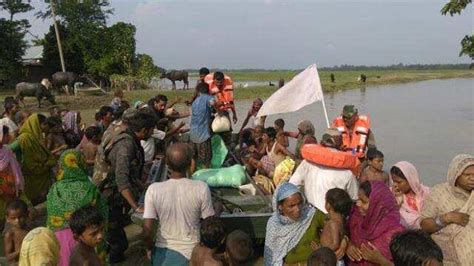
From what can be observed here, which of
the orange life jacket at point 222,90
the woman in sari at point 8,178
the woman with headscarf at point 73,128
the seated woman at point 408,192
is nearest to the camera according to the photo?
the seated woman at point 408,192

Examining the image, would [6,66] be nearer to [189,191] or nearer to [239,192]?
[239,192]

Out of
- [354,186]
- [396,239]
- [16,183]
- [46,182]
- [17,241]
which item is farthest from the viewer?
[46,182]

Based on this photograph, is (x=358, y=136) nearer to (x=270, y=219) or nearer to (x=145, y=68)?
(x=270, y=219)

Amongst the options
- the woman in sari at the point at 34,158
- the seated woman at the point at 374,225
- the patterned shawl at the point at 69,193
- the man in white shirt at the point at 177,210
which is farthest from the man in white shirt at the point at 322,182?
the woman in sari at the point at 34,158

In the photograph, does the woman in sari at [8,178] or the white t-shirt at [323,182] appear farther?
the woman in sari at [8,178]

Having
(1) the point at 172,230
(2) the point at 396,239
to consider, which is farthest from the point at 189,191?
(2) the point at 396,239

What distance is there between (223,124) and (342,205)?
159 inches

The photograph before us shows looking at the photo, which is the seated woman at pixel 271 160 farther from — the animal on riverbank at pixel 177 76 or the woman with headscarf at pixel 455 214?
the animal on riverbank at pixel 177 76

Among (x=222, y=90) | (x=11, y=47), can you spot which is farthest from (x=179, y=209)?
(x=11, y=47)

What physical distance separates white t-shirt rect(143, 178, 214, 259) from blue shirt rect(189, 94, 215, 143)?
3411mm

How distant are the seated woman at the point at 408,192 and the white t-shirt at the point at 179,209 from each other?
1.67m

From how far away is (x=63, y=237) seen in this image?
3.44 m

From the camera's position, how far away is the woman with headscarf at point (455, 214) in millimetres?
3119

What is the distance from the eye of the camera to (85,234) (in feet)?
9.83
